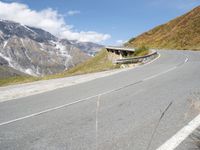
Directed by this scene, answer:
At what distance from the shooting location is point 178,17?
304ft

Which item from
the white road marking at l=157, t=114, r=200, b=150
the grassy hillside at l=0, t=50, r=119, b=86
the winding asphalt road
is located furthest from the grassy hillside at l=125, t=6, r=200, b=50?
the white road marking at l=157, t=114, r=200, b=150

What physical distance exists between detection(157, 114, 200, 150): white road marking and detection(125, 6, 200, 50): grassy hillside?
5020 cm

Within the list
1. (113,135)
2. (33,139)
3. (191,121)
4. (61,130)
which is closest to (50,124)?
(61,130)

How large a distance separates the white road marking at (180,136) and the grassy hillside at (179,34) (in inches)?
1976

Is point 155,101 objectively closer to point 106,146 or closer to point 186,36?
point 106,146

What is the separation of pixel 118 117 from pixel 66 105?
269 cm

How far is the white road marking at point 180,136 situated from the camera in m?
4.87

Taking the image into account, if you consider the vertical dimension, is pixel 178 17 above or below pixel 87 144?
above

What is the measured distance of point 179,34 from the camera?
72500 millimetres

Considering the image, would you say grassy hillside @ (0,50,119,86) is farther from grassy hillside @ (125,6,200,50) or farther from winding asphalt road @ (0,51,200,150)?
winding asphalt road @ (0,51,200,150)

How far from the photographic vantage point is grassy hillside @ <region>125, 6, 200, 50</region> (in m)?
65.0

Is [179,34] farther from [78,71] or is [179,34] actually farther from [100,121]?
[100,121]

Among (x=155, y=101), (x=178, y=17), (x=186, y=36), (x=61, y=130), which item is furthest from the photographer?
(x=178, y=17)

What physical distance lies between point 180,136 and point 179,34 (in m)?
70.3
